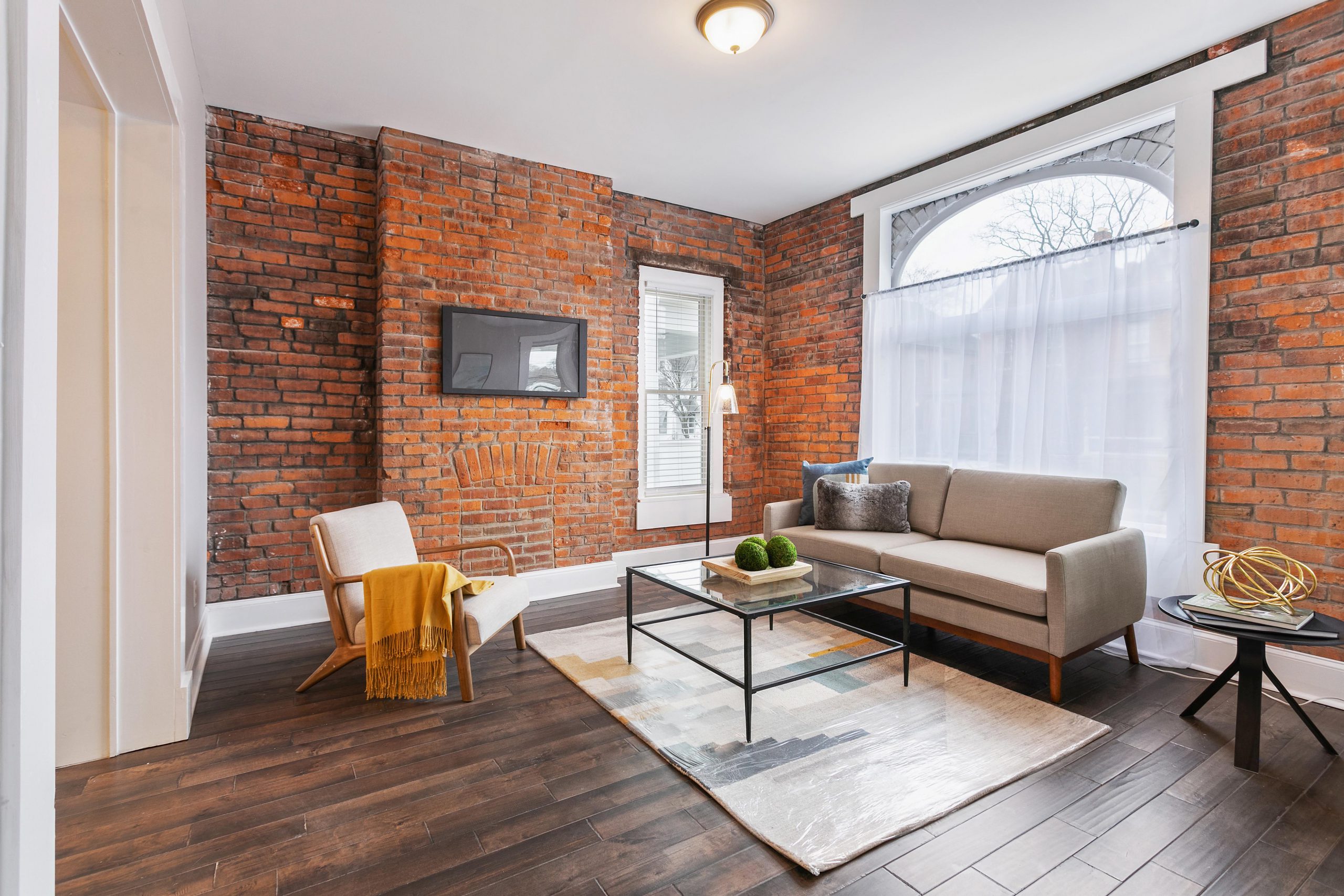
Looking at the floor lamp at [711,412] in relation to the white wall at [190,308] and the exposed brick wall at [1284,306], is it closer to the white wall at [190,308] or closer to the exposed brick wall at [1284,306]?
the exposed brick wall at [1284,306]

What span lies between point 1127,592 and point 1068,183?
2.42 metres

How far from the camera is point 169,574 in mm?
2443

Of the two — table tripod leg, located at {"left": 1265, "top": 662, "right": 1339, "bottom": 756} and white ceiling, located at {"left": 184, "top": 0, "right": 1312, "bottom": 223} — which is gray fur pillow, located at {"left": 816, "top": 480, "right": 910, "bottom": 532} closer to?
table tripod leg, located at {"left": 1265, "top": 662, "right": 1339, "bottom": 756}

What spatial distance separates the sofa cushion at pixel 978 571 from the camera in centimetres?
288

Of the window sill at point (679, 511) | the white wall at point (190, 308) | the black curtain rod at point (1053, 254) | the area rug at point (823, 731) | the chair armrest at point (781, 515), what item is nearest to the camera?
the area rug at point (823, 731)

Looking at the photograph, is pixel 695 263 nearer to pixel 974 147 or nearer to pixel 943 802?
pixel 974 147

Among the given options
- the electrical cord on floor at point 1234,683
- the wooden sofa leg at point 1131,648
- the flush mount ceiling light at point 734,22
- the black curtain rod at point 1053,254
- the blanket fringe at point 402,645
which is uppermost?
the flush mount ceiling light at point 734,22

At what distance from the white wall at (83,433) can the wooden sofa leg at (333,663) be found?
68 centimetres

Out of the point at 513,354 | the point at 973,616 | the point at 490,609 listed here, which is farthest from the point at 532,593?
the point at 973,616

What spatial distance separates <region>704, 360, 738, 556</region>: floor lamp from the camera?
16.1ft

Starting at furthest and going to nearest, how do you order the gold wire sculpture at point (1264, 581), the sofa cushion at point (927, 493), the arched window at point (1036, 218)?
1. the sofa cushion at point (927, 493)
2. the arched window at point (1036, 218)
3. the gold wire sculpture at point (1264, 581)

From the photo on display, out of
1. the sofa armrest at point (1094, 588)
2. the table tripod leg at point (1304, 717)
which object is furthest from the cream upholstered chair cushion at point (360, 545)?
the table tripod leg at point (1304, 717)

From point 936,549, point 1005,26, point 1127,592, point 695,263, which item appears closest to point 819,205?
point 695,263

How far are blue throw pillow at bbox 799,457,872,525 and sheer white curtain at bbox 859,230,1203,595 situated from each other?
39cm
